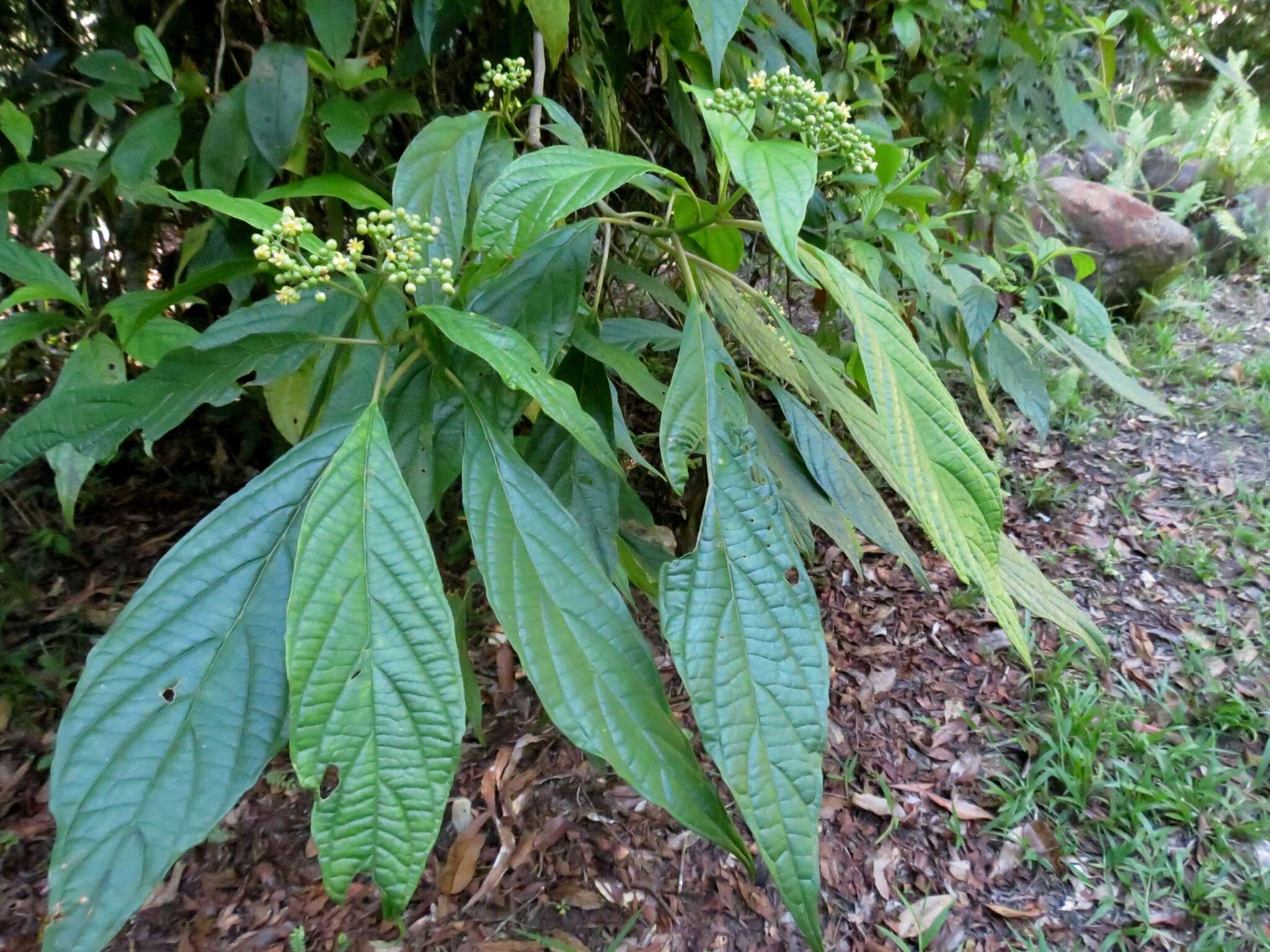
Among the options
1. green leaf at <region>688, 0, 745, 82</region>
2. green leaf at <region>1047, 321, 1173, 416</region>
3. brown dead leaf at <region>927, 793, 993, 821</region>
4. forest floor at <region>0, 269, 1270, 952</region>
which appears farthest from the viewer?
brown dead leaf at <region>927, 793, 993, 821</region>

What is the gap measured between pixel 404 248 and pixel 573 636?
37 cm

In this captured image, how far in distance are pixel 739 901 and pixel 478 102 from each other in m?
1.59

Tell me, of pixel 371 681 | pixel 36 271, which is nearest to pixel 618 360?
pixel 371 681

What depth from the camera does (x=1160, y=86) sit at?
4230 millimetres

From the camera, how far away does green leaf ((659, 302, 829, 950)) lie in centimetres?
58

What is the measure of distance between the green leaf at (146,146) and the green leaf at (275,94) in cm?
13

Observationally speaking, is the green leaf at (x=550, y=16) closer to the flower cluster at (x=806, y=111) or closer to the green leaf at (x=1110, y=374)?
the flower cluster at (x=806, y=111)

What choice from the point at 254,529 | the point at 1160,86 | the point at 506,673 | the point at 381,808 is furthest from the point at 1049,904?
the point at 1160,86

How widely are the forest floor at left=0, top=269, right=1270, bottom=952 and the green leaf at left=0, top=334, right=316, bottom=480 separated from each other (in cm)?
96

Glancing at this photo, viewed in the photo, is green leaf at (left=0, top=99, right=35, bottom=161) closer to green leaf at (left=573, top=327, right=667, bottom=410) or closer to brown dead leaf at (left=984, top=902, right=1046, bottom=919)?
green leaf at (left=573, top=327, right=667, bottom=410)

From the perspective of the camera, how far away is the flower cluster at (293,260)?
65cm

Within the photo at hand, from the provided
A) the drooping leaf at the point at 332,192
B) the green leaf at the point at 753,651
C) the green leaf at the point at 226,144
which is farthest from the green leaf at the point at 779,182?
the green leaf at the point at 226,144

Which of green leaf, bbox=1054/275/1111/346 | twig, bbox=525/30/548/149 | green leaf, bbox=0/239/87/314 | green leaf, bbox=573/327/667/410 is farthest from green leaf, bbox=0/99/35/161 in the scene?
green leaf, bbox=1054/275/1111/346

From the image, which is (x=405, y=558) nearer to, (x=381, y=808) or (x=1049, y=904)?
(x=381, y=808)
